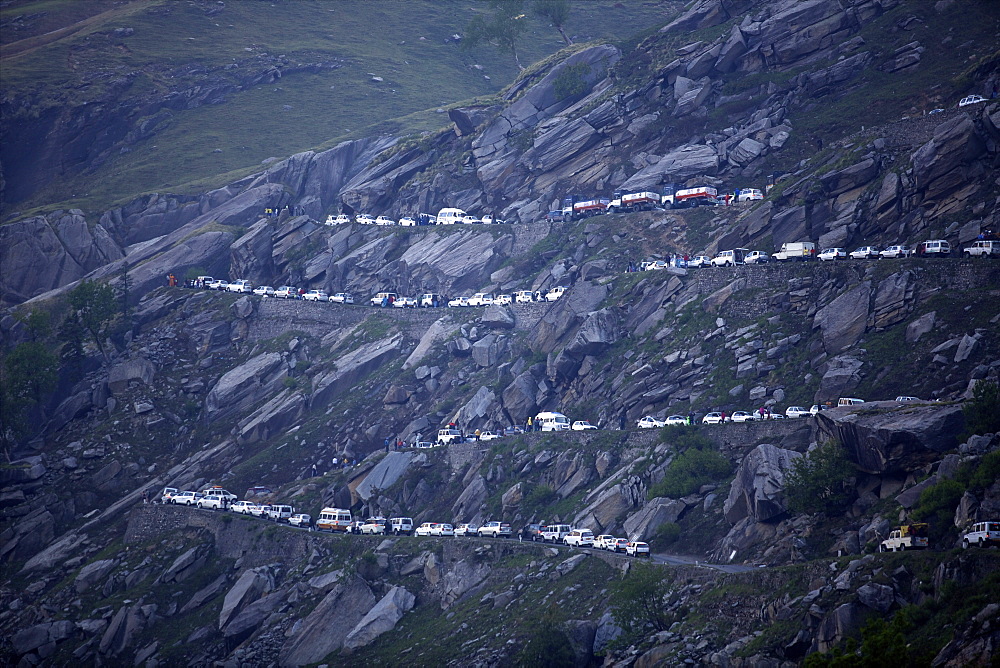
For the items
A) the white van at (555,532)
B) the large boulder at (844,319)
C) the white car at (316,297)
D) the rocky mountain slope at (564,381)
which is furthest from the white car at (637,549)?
the white car at (316,297)

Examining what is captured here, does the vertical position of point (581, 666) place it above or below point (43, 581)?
above

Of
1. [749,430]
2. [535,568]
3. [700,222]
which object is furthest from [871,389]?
[700,222]

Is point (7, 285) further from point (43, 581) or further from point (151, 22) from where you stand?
point (151, 22)

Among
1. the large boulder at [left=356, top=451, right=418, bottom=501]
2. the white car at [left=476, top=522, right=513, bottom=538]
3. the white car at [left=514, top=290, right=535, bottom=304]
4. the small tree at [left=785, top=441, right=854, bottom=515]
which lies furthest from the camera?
the white car at [left=514, top=290, right=535, bottom=304]

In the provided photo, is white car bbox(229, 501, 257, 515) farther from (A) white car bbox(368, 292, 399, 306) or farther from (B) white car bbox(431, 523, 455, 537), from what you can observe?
(A) white car bbox(368, 292, 399, 306)

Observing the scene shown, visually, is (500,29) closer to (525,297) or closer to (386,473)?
(525,297)

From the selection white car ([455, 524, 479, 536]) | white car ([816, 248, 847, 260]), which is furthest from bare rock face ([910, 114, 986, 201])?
white car ([455, 524, 479, 536])
